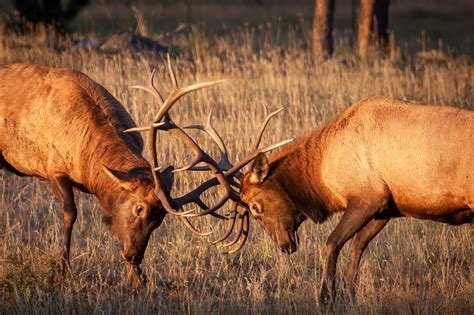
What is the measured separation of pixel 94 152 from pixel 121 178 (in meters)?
0.71

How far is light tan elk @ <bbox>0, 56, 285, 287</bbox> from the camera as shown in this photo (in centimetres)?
780

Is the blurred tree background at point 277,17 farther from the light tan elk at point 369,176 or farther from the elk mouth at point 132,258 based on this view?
the elk mouth at point 132,258

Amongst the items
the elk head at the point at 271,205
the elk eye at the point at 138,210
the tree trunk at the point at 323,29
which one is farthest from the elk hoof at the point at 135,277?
the tree trunk at the point at 323,29

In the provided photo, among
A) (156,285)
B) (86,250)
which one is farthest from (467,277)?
(86,250)

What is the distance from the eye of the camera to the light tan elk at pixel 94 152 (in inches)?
307

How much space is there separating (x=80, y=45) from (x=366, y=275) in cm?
1230

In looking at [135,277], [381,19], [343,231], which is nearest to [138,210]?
[135,277]

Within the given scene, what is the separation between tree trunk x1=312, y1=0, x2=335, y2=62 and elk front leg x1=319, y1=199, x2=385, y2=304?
13.0 metres

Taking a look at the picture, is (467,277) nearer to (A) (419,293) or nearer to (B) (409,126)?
(A) (419,293)

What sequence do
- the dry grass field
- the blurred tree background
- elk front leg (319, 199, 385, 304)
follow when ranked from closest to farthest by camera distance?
the dry grass field
elk front leg (319, 199, 385, 304)
the blurred tree background

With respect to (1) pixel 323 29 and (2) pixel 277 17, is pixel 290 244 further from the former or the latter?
(2) pixel 277 17

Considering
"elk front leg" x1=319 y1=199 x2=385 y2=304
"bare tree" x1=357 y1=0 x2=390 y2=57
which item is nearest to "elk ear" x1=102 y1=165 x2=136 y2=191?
"elk front leg" x1=319 y1=199 x2=385 y2=304

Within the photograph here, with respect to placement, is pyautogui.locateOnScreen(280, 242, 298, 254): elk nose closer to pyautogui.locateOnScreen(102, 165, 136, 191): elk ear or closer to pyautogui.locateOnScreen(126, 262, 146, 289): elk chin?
pyautogui.locateOnScreen(126, 262, 146, 289): elk chin

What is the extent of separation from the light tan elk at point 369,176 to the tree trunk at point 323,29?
12.5 meters
